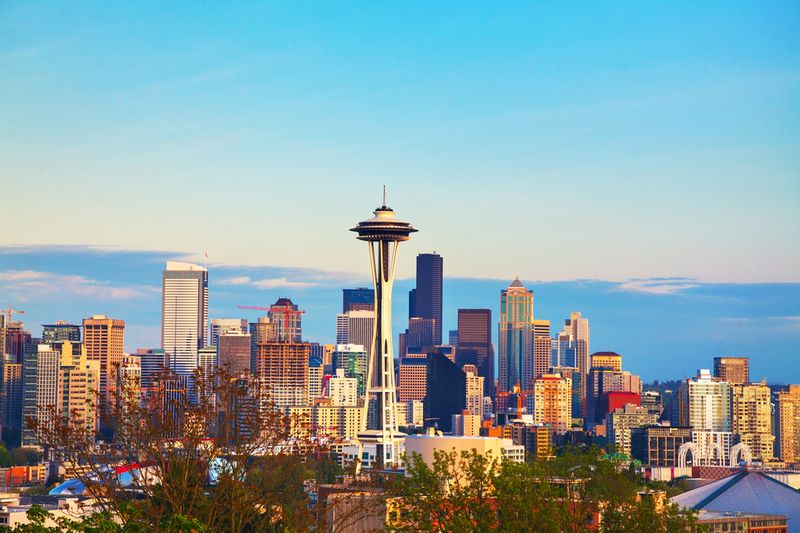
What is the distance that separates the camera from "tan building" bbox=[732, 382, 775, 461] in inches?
6619

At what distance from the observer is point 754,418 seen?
175 m

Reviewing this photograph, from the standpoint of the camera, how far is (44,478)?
110625 millimetres

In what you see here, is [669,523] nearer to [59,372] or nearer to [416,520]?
[416,520]

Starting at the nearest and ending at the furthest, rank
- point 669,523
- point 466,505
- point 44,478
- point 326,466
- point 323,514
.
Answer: point 323,514 → point 466,505 → point 669,523 → point 326,466 → point 44,478

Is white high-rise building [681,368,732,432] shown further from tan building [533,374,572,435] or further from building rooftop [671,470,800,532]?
building rooftop [671,470,800,532]

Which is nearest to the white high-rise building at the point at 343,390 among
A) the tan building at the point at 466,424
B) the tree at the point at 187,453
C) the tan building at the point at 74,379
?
the tan building at the point at 466,424

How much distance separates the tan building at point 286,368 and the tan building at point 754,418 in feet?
152

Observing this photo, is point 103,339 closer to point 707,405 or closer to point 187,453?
point 707,405

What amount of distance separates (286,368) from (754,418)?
51.3 m

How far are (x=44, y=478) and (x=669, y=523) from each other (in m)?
82.5

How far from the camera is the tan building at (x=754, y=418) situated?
6619 inches

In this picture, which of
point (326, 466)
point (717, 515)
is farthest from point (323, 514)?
point (326, 466)

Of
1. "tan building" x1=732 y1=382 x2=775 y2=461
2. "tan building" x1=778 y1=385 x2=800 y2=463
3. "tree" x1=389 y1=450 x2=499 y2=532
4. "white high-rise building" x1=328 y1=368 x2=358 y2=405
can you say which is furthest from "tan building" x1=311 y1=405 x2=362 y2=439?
"tree" x1=389 y1=450 x2=499 y2=532

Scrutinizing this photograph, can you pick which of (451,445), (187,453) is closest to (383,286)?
(451,445)
